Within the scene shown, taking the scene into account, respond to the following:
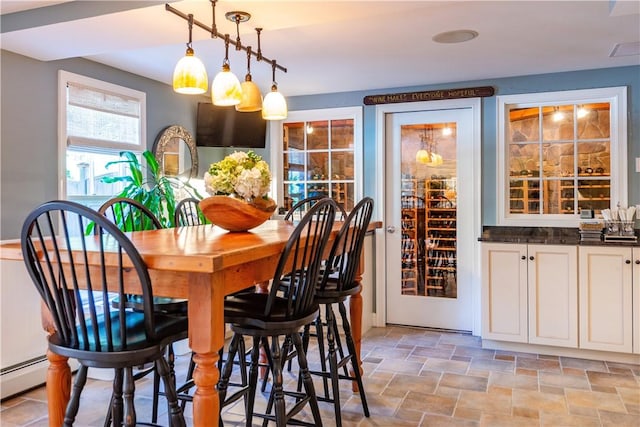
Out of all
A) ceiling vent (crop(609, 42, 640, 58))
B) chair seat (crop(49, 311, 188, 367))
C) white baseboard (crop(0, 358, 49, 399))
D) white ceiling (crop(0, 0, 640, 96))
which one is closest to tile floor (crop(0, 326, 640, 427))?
white baseboard (crop(0, 358, 49, 399))

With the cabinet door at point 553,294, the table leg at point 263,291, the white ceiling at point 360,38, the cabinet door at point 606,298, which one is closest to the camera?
the white ceiling at point 360,38

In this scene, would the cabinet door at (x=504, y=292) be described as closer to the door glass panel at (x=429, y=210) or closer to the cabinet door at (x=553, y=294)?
the cabinet door at (x=553, y=294)

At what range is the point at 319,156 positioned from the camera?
193 inches

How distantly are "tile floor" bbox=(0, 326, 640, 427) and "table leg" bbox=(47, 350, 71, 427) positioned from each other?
82 cm

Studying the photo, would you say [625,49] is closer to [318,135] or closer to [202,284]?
[318,135]

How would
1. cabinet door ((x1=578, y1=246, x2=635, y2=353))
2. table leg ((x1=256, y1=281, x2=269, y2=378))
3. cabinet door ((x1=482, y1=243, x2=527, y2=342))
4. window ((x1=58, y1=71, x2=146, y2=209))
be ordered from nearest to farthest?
table leg ((x1=256, y1=281, x2=269, y2=378)), window ((x1=58, y1=71, x2=146, y2=209)), cabinet door ((x1=578, y1=246, x2=635, y2=353)), cabinet door ((x1=482, y1=243, x2=527, y2=342))

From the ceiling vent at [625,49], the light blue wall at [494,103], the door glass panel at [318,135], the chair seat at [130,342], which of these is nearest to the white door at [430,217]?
the light blue wall at [494,103]

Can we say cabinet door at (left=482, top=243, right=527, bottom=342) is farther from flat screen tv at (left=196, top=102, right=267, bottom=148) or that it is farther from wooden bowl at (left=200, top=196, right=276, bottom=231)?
flat screen tv at (left=196, top=102, right=267, bottom=148)

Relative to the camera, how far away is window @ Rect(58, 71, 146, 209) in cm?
336

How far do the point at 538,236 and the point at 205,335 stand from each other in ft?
10.3

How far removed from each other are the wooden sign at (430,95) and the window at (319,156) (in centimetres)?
21

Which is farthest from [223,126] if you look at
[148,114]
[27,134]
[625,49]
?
[625,49]

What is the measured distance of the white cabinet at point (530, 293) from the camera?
3615mm

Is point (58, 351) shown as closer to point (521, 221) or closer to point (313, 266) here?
point (313, 266)
